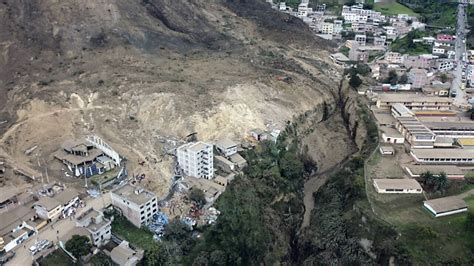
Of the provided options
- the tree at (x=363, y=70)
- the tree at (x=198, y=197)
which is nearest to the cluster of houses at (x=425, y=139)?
the tree at (x=363, y=70)

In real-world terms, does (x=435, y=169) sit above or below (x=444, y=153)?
below

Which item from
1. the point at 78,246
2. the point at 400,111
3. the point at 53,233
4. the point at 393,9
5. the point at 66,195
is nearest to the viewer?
the point at 78,246

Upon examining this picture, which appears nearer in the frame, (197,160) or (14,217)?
(14,217)

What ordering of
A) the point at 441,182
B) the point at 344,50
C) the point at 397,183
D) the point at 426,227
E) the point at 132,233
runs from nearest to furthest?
the point at 426,227
the point at 132,233
the point at 441,182
the point at 397,183
the point at 344,50

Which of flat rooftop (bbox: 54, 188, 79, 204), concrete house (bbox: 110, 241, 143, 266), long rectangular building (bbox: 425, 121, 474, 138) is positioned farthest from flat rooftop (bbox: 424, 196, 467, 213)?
flat rooftop (bbox: 54, 188, 79, 204)

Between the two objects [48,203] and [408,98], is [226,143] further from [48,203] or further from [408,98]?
[408,98]

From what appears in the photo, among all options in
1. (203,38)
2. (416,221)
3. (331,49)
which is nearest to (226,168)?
(416,221)

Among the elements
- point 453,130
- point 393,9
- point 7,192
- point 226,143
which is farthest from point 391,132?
point 393,9

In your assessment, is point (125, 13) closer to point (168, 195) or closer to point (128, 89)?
point (128, 89)

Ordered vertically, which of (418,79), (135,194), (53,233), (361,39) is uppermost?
(361,39)
